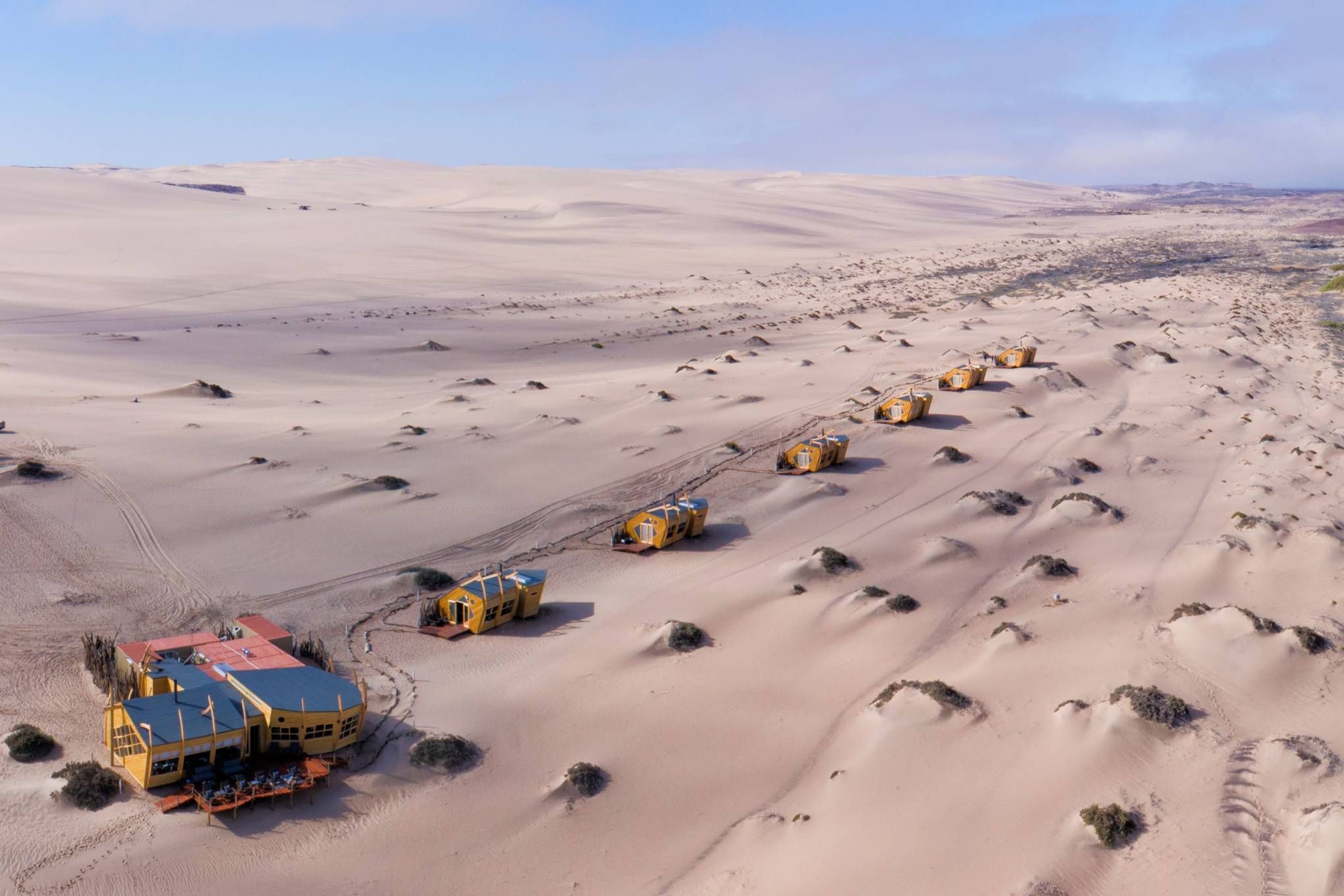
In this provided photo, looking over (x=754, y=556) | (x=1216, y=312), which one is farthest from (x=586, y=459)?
(x=1216, y=312)

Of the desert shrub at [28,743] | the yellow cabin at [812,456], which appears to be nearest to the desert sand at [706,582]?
the desert shrub at [28,743]

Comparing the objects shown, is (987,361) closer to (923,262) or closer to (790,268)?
(790,268)

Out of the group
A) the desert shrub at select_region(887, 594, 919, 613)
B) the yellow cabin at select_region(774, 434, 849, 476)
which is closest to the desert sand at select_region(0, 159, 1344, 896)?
the yellow cabin at select_region(774, 434, 849, 476)

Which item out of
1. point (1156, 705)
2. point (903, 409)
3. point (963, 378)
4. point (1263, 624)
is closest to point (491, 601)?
point (1156, 705)

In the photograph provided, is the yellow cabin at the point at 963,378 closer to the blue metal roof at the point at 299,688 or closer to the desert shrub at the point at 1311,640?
the desert shrub at the point at 1311,640

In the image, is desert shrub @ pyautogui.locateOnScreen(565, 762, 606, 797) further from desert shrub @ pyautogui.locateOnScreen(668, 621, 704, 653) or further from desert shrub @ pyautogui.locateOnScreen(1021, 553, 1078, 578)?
desert shrub @ pyautogui.locateOnScreen(1021, 553, 1078, 578)

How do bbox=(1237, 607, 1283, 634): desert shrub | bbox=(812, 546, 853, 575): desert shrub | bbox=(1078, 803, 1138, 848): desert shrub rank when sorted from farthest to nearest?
bbox=(812, 546, 853, 575): desert shrub < bbox=(1237, 607, 1283, 634): desert shrub < bbox=(1078, 803, 1138, 848): desert shrub

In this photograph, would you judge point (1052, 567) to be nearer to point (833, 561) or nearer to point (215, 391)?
point (833, 561)
